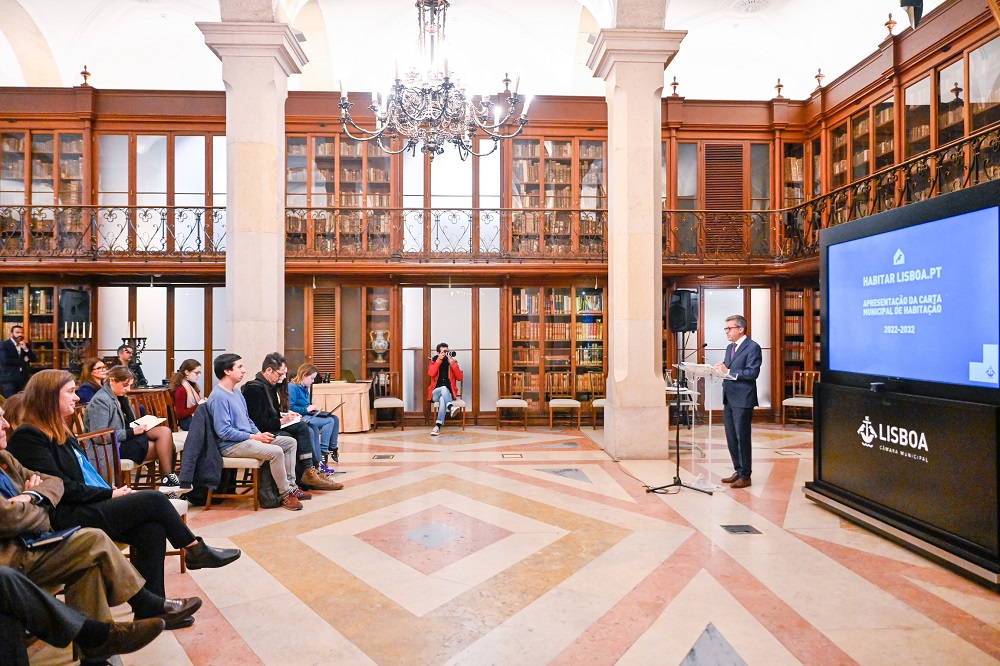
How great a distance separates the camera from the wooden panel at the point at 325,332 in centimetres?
955

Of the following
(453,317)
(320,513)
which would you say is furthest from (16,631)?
(453,317)

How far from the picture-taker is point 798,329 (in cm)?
979

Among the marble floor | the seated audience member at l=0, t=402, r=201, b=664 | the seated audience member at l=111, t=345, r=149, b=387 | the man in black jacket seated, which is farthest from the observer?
the seated audience member at l=111, t=345, r=149, b=387

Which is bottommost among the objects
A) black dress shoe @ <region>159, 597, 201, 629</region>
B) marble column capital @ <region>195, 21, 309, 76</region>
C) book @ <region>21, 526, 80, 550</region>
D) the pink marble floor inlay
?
the pink marble floor inlay

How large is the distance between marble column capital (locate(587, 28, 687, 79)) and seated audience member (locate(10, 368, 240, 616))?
6198 millimetres

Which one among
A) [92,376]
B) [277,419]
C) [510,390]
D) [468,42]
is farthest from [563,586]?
[468,42]

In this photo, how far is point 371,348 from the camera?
9.62 m

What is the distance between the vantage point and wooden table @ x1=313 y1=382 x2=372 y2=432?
8383 mm

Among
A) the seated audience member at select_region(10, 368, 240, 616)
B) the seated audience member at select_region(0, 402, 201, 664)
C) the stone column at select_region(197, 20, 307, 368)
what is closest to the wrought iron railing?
the stone column at select_region(197, 20, 307, 368)

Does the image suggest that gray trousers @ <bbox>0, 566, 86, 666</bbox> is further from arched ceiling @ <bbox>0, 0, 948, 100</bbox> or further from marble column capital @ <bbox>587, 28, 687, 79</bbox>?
arched ceiling @ <bbox>0, 0, 948, 100</bbox>

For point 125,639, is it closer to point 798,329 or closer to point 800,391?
point 800,391

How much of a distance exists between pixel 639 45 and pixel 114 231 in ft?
29.6

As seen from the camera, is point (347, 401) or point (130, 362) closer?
→ point (130, 362)

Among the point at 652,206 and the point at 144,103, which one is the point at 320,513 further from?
the point at 144,103
